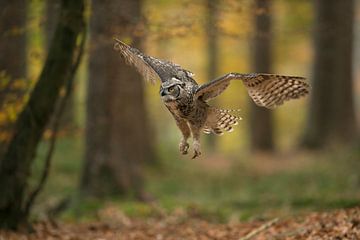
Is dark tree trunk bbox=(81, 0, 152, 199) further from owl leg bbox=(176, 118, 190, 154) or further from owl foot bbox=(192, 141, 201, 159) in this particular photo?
owl foot bbox=(192, 141, 201, 159)

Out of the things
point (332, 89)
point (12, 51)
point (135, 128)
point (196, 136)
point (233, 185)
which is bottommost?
point (233, 185)

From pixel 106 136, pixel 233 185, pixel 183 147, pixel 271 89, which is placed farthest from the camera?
pixel 233 185

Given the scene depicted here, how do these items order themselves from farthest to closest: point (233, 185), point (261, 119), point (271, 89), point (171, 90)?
point (261, 119)
point (233, 185)
point (271, 89)
point (171, 90)

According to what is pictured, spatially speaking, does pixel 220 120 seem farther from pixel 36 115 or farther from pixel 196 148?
pixel 36 115

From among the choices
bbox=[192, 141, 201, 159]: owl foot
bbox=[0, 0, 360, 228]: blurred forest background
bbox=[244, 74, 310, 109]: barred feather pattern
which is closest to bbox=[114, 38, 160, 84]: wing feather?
bbox=[192, 141, 201, 159]: owl foot

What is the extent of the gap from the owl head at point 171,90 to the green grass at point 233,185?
395cm

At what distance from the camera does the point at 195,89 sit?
7055mm

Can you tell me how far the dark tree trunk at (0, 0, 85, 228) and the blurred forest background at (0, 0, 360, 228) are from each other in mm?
14

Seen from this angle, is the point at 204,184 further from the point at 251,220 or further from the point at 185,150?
the point at 185,150

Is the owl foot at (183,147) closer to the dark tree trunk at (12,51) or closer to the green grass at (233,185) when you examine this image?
the green grass at (233,185)

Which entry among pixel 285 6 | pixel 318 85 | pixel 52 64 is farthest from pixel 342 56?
pixel 52 64

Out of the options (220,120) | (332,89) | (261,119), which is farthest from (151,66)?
(261,119)

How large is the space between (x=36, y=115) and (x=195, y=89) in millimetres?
2776

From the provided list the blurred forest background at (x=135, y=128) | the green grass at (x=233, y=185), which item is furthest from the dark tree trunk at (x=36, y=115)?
the green grass at (x=233, y=185)
